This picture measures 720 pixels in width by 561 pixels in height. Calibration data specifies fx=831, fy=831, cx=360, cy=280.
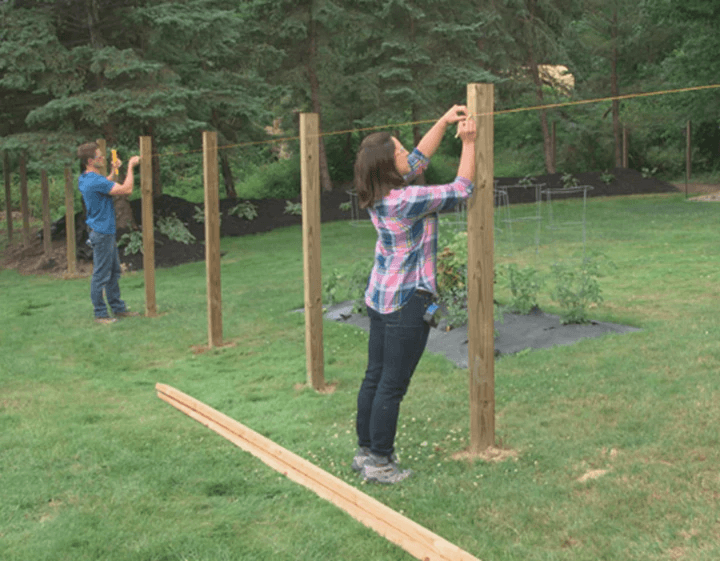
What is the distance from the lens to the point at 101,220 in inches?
364

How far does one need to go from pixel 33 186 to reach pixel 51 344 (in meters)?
24.3

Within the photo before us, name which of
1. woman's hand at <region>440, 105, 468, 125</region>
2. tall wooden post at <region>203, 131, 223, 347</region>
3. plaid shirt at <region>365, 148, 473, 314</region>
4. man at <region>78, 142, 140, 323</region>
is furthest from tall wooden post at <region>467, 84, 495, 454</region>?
man at <region>78, 142, 140, 323</region>

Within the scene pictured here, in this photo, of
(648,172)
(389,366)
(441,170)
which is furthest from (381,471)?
(441,170)

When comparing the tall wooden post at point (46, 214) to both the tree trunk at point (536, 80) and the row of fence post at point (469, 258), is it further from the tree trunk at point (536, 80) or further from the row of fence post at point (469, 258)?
the tree trunk at point (536, 80)

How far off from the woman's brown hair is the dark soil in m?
11.2

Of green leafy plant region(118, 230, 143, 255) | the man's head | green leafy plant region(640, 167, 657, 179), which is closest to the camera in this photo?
the man's head

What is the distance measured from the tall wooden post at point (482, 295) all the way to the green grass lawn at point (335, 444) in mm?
255

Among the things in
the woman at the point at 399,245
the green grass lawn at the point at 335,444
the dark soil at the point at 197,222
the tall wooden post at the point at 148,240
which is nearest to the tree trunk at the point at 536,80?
the dark soil at the point at 197,222

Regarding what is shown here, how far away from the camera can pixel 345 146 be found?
1056 inches

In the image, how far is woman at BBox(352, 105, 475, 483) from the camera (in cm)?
403

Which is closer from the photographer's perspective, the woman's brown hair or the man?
the woman's brown hair

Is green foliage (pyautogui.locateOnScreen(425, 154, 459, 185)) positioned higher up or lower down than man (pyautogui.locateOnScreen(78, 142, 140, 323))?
higher up

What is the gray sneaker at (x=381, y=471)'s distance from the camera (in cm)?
426

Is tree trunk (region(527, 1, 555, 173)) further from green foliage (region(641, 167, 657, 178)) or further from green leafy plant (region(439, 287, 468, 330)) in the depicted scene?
green leafy plant (region(439, 287, 468, 330))
